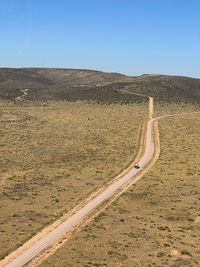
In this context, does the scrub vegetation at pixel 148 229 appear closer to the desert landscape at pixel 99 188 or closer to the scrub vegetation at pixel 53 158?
the desert landscape at pixel 99 188

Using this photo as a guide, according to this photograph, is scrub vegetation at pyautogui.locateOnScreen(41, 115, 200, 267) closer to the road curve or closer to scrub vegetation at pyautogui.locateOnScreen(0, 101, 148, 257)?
the road curve

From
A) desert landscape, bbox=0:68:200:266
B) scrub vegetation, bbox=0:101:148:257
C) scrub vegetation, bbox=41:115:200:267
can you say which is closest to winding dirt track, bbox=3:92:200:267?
desert landscape, bbox=0:68:200:266

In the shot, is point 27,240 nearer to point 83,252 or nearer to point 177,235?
point 83,252

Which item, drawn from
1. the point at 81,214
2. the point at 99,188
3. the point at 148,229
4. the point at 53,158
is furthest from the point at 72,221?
the point at 53,158

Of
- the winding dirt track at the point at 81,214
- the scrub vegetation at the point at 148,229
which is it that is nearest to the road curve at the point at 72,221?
the winding dirt track at the point at 81,214

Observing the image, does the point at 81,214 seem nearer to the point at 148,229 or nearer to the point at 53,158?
the point at 148,229

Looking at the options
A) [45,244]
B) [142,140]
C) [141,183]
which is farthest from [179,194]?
[142,140]
